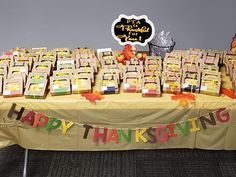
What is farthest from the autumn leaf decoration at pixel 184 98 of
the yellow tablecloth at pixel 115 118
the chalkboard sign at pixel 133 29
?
the chalkboard sign at pixel 133 29

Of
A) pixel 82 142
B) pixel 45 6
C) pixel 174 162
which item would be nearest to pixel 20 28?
pixel 45 6

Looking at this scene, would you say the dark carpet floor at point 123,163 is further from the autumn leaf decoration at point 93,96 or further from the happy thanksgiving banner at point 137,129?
the autumn leaf decoration at point 93,96

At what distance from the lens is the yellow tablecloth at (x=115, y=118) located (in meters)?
2.06

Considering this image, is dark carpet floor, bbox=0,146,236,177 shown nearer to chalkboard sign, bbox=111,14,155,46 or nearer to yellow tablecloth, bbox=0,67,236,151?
yellow tablecloth, bbox=0,67,236,151

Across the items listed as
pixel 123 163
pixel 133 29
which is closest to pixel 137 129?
pixel 123 163

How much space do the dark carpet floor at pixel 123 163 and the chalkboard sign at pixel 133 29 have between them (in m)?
0.86

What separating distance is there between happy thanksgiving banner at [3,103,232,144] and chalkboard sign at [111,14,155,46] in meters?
0.67

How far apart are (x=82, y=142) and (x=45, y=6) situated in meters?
1.72

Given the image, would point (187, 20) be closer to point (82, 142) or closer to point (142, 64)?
point (142, 64)

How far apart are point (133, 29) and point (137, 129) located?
2.42 feet

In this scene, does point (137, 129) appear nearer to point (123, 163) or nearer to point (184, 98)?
point (184, 98)

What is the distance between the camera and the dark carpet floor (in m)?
2.44

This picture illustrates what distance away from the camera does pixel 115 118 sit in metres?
2.11

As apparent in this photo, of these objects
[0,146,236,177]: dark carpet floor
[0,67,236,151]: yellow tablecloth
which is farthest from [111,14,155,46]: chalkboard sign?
[0,146,236,177]: dark carpet floor
